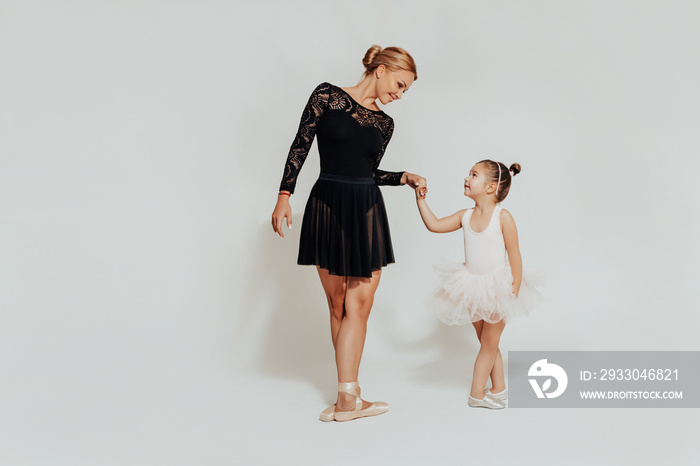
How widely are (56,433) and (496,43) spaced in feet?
10.9

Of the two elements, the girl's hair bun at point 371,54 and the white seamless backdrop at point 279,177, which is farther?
the white seamless backdrop at point 279,177

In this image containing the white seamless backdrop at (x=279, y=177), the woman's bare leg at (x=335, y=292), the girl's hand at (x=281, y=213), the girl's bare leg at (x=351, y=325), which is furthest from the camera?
the white seamless backdrop at (x=279, y=177)

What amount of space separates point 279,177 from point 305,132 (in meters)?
1.09

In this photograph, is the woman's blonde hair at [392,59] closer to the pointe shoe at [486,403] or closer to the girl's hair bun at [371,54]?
the girl's hair bun at [371,54]

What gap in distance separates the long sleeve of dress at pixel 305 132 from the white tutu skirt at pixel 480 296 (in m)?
0.89

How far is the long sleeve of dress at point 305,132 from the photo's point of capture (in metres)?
2.91

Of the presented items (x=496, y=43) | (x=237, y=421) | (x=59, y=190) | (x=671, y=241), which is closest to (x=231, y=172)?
(x=59, y=190)

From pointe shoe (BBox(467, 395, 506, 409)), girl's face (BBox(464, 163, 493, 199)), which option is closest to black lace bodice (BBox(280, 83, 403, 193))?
girl's face (BBox(464, 163, 493, 199))

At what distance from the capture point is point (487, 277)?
10.0 ft

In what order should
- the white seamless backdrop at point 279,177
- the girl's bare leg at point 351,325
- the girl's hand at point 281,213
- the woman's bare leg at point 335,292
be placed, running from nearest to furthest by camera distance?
the girl's hand at point 281,213
the girl's bare leg at point 351,325
the woman's bare leg at point 335,292
the white seamless backdrop at point 279,177

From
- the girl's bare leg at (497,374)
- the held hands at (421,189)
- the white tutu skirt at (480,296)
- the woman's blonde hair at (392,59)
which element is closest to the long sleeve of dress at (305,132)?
the woman's blonde hair at (392,59)

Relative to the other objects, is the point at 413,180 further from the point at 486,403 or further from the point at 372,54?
the point at 486,403

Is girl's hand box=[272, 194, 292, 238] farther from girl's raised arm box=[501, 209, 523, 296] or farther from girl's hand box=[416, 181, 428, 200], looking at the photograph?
girl's raised arm box=[501, 209, 523, 296]

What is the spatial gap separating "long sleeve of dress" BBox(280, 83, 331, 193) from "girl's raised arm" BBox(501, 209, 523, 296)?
96cm
